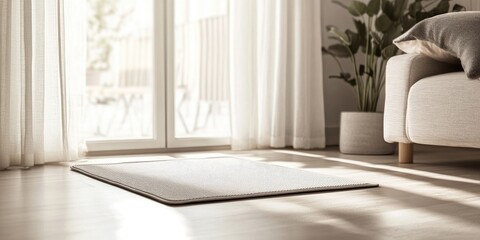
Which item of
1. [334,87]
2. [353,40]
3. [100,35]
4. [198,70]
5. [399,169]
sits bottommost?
[399,169]

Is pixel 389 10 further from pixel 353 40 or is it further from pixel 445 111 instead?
pixel 445 111

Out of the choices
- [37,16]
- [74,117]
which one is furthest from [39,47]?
[74,117]

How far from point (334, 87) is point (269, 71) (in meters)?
0.64

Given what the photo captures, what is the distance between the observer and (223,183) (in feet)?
8.21

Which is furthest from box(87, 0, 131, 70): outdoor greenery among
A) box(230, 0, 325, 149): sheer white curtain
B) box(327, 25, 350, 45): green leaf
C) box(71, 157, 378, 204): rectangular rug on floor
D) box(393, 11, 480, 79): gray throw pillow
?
box(393, 11, 480, 79): gray throw pillow

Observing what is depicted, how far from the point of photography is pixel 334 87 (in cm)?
466

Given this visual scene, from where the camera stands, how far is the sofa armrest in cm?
326

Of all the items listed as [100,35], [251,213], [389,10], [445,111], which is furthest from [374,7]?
[100,35]

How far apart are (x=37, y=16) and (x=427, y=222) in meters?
2.26

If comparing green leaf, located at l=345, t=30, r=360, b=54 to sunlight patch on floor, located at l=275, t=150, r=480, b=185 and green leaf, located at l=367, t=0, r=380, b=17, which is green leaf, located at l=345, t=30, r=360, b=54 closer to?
green leaf, located at l=367, t=0, r=380, b=17

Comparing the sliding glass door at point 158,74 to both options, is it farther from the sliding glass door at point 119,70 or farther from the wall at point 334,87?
the wall at point 334,87

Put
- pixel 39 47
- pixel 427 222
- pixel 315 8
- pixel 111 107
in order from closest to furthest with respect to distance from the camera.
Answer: pixel 427 222, pixel 39 47, pixel 315 8, pixel 111 107

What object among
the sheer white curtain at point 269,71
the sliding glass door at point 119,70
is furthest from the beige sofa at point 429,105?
the sliding glass door at point 119,70

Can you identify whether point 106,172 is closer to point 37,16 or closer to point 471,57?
point 37,16
